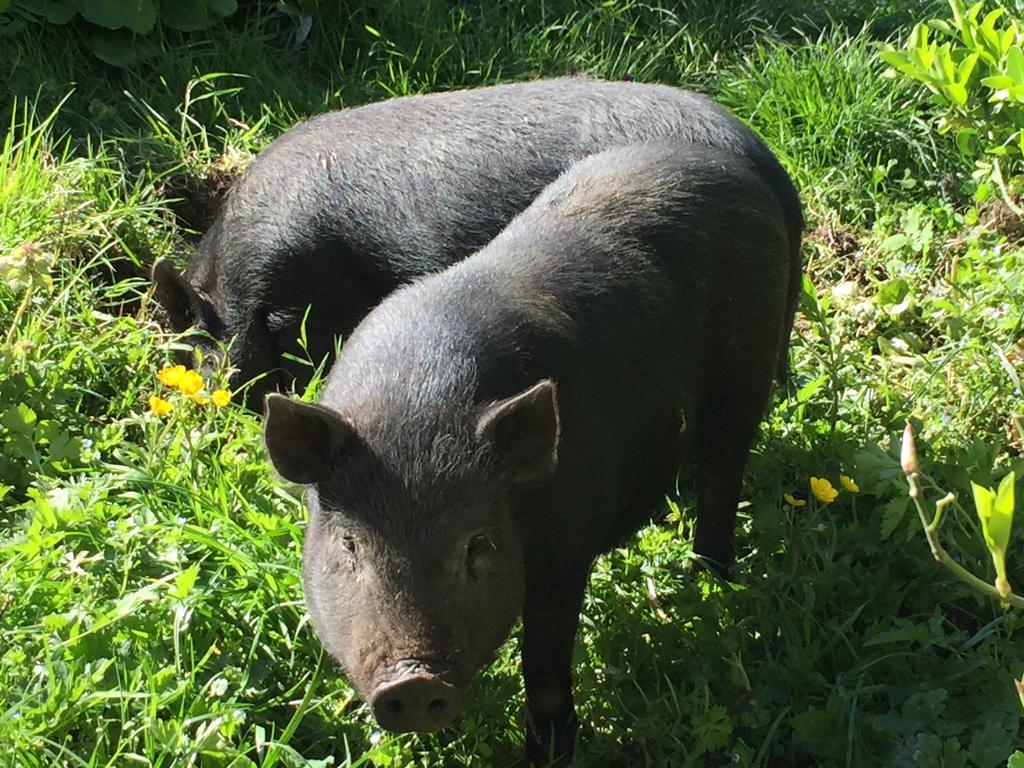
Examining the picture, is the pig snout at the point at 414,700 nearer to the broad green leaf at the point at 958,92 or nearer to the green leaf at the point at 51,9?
the broad green leaf at the point at 958,92

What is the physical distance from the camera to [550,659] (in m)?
3.43

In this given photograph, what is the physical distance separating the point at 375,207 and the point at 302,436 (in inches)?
80.2

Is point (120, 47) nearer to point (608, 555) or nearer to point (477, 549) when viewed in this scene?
point (608, 555)

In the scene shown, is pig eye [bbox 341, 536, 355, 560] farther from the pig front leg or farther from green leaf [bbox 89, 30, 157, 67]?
green leaf [bbox 89, 30, 157, 67]

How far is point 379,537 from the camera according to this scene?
9.55 ft

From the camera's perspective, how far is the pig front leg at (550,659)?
3.37m

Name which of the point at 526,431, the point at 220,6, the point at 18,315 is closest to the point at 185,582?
the point at 526,431

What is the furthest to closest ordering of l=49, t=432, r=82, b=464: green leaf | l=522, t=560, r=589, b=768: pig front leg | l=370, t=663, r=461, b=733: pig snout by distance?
l=49, t=432, r=82, b=464: green leaf < l=522, t=560, r=589, b=768: pig front leg < l=370, t=663, r=461, b=733: pig snout

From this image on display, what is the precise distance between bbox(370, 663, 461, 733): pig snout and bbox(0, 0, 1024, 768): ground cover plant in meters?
0.55

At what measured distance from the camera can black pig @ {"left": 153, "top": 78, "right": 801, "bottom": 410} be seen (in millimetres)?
4785

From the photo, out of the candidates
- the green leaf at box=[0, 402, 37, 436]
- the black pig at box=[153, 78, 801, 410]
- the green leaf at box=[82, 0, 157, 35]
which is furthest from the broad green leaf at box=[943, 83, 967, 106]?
the green leaf at box=[82, 0, 157, 35]

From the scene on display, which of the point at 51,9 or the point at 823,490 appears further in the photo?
the point at 51,9

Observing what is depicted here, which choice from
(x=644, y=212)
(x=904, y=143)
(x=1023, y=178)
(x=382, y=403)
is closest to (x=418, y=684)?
(x=382, y=403)

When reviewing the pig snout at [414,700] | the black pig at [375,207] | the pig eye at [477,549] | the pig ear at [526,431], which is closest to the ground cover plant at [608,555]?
the black pig at [375,207]
